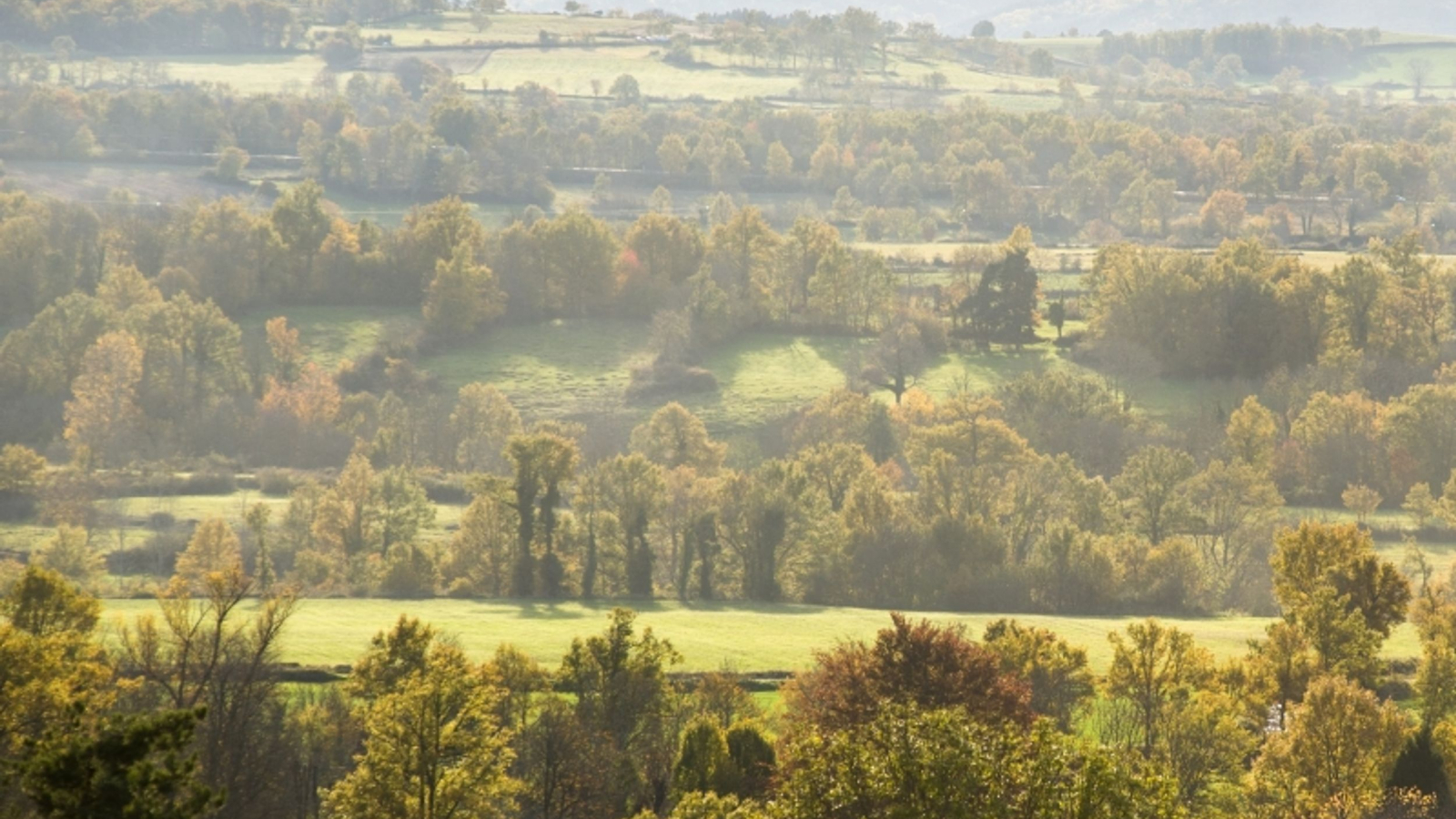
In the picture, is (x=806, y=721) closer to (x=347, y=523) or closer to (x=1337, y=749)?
(x=1337, y=749)

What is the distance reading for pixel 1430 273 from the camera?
16362 centimetres

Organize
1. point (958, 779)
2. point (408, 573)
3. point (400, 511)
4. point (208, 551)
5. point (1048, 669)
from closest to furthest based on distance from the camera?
point (958, 779) < point (1048, 669) < point (408, 573) < point (208, 551) < point (400, 511)

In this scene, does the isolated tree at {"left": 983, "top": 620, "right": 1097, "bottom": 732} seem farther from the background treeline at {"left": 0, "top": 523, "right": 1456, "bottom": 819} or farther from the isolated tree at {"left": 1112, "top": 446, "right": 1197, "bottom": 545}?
the isolated tree at {"left": 1112, "top": 446, "right": 1197, "bottom": 545}

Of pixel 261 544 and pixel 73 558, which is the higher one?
pixel 261 544

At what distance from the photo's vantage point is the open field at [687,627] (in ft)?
255

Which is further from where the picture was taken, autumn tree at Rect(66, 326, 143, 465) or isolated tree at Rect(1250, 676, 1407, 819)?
autumn tree at Rect(66, 326, 143, 465)

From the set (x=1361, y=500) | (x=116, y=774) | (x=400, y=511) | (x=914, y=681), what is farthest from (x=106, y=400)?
(x=116, y=774)

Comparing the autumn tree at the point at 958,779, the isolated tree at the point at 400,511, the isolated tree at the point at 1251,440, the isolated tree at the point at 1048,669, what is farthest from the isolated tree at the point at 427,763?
the isolated tree at the point at 1251,440

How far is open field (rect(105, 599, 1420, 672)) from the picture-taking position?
77.9 metres

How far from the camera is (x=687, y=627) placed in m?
85.9

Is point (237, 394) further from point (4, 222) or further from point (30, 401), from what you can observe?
point (4, 222)

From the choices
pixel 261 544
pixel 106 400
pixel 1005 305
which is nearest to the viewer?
pixel 261 544

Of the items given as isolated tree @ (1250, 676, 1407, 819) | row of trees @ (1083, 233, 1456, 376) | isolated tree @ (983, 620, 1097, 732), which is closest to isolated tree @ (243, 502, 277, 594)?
isolated tree @ (983, 620, 1097, 732)

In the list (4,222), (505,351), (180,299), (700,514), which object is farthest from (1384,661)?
(4,222)
